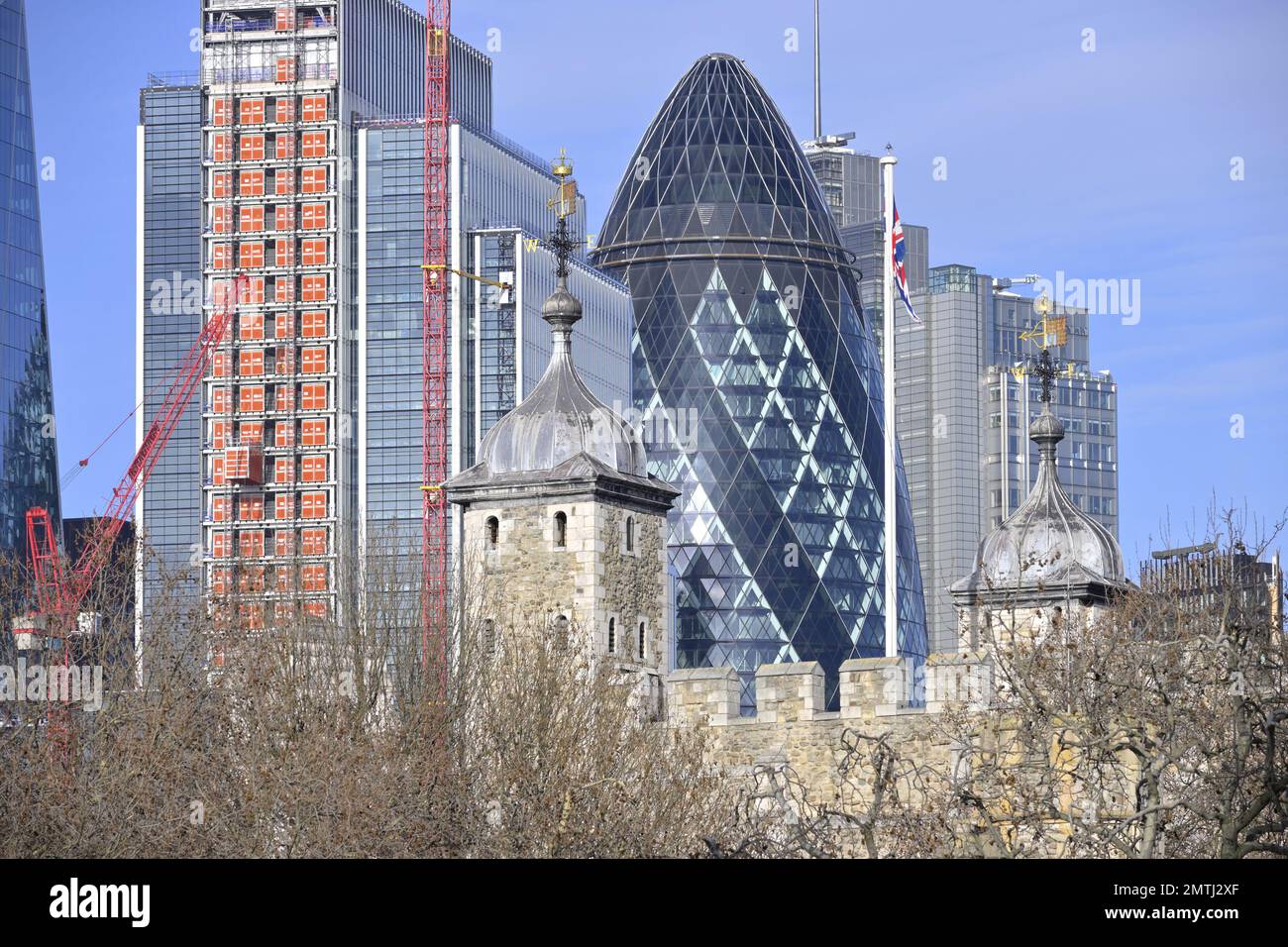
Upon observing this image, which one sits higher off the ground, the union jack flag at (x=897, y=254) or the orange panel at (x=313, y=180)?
the orange panel at (x=313, y=180)

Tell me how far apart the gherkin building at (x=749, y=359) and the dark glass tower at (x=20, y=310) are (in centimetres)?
5066

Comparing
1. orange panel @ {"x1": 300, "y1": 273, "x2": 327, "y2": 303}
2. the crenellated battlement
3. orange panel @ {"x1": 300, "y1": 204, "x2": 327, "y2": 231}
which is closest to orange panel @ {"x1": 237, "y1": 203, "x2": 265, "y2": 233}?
orange panel @ {"x1": 300, "y1": 204, "x2": 327, "y2": 231}

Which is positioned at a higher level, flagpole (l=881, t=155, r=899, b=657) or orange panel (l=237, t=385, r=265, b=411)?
orange panel (l=237, t=385, r=265, b=411)

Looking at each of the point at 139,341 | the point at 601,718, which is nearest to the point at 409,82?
the point at 139,341

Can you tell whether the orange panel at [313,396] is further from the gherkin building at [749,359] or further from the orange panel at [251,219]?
the gherkin building at [749,359]

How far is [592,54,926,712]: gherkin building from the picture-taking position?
625 ft

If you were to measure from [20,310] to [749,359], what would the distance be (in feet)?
197

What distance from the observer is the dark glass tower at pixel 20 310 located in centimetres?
14838

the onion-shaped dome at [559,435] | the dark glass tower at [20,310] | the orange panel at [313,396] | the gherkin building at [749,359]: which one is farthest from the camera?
the gherkin building at [749,359]

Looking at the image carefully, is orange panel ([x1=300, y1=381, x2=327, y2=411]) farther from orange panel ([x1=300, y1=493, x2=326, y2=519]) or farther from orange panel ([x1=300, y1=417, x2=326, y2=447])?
orange panel ([x1=300, y1=493, x2=326, y2=519])

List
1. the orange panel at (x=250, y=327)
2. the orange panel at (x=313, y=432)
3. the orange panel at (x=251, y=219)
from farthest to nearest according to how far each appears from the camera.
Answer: the orange panel at (x=250, y=327) < the orange panel at (x=313, y=432) < the orange panel at (x=251, y=219)

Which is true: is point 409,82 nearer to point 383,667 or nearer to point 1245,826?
point 383,667

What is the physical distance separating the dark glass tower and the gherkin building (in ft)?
166

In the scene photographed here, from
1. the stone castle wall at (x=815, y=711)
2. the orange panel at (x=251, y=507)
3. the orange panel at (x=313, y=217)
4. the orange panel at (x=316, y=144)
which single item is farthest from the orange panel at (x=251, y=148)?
the stone castle wall at (x=815, y=711)
